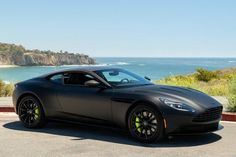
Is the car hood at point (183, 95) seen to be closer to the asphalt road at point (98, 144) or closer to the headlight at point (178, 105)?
the headlight at point (178, 105)

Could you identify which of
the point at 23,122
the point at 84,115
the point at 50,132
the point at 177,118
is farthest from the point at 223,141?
the point at 23,122

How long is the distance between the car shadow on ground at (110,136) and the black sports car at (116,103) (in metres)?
0.19

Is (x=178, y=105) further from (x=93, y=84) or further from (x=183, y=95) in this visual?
(x=93, y=84)

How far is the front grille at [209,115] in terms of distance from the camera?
7953 mm

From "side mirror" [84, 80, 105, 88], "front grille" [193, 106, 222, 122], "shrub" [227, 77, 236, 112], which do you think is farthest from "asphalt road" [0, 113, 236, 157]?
"shrub" [227, 77, 236, 112]

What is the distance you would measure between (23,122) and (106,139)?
2.18 metres

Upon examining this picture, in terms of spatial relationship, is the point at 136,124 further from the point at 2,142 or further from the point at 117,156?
the point at 2,142

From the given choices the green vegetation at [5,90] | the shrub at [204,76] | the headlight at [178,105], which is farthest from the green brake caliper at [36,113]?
the shrub at [204,76]

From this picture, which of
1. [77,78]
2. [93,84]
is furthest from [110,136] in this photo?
[77,78]

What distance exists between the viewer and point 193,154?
24.1ft

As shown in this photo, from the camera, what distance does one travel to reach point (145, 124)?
8.20 meters

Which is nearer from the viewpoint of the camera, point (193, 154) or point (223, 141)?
point (193, 154)

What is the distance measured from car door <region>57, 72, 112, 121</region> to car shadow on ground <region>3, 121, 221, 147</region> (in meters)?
0.39

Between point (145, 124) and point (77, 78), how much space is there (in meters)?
1.98
